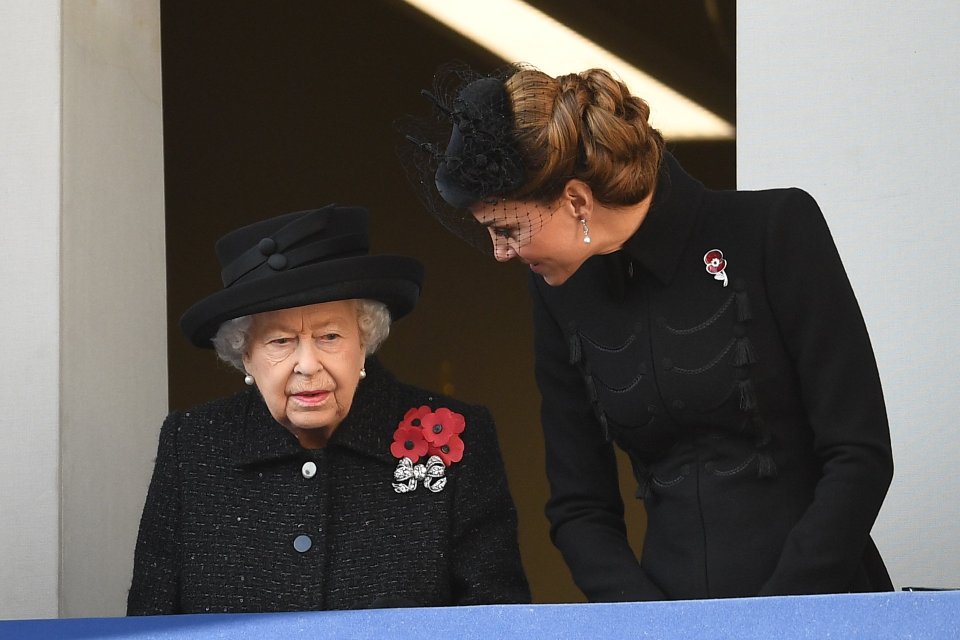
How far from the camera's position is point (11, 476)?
3600 mm

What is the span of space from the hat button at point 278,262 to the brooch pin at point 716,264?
865 millimetres

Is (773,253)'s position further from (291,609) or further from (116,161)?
(116,161)

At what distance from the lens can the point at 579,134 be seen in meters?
2.39

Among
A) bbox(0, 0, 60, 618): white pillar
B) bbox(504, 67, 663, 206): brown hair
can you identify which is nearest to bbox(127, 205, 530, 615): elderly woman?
bbox(0, 0, 60, 618): white pillar

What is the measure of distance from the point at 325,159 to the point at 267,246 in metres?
4.02

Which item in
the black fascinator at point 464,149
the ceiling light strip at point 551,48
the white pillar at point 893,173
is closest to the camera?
the black fascinator at point 464,149

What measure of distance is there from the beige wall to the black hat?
0.65m

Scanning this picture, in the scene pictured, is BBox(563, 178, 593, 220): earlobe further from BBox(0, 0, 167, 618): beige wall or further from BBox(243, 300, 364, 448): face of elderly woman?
BBox(0, 0, 167, 618): beige wall

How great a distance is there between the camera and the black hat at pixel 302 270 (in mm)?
2953

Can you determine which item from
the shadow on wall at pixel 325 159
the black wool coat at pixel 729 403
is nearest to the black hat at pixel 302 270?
the black wool coat at pixel 729 403

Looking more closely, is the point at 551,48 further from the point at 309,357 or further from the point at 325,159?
the point at 309,357

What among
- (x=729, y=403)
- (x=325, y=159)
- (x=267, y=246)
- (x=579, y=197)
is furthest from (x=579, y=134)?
(x=325, y=159)

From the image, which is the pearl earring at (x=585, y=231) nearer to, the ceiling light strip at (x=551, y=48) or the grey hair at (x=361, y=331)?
the grey hair at (x=361, y=331)

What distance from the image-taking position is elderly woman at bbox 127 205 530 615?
9.73 ft
